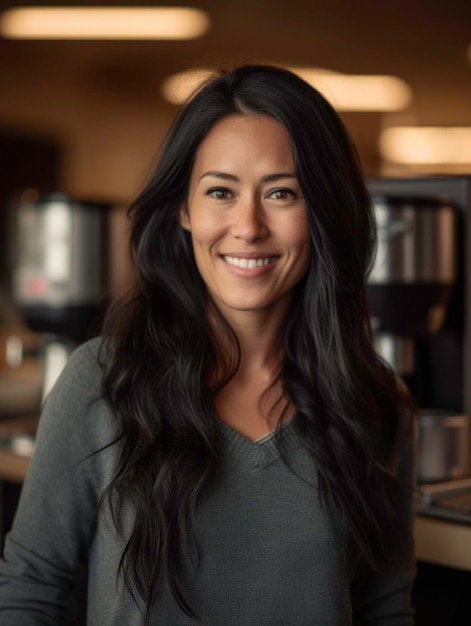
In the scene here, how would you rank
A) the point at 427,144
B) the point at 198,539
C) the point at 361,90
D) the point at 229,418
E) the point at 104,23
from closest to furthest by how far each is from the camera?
1. the point at 198,539
2. the point at 229,418
3. the point at 104,23
4. the point at 361,90
5. the point at 427,144

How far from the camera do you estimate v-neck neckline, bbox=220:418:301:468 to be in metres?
1.34

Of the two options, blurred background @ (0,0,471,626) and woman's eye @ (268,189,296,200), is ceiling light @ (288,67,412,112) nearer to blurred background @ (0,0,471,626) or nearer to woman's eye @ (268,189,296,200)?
blurred background @ (0,0,471,626)

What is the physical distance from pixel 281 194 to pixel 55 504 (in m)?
0.50

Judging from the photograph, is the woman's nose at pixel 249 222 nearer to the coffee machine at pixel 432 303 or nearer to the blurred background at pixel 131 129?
the blurred background at pixel 131 129

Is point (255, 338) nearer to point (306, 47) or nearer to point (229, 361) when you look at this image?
point (229, 361)

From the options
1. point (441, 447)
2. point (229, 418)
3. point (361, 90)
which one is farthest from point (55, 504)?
point (361, 90)

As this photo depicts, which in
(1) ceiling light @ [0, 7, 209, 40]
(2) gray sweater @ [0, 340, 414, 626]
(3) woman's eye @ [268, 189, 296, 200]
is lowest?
(2) gray sweater @ [0, 340, 414, 626]

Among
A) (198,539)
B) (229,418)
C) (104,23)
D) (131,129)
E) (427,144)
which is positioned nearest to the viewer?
(198,539)

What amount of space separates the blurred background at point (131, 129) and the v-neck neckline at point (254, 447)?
33 cm

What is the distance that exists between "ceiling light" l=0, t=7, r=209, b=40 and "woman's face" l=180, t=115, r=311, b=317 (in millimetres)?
2701

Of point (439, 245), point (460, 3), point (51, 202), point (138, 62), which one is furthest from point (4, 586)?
point (138, 62)

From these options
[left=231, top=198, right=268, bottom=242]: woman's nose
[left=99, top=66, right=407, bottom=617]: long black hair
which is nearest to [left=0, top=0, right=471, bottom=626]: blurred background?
[left=99, top=66, right=407, bottom=617]: long black hair

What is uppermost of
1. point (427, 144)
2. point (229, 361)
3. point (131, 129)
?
point (131, 129)

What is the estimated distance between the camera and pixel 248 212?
1299 millimetres
